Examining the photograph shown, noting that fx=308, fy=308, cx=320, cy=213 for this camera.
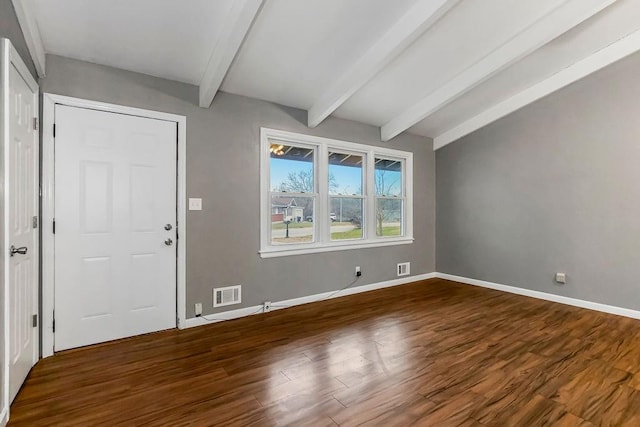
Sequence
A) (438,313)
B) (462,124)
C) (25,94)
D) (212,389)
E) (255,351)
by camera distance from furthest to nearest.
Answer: (462,124) < (438,313) < (255,351) < (25,94) < (212,389)

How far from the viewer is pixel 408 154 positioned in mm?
5113

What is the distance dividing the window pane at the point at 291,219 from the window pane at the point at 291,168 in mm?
142

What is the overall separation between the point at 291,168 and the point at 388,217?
1.93m

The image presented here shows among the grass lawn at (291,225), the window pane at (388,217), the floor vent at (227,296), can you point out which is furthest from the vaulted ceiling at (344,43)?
the floor vent at (227,296)

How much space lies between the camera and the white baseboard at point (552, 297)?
3.53 m

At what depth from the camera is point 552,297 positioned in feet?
13.4

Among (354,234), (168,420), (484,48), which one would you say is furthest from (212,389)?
(484,48)

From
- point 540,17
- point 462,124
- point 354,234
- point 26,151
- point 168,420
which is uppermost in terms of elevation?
point 540,17

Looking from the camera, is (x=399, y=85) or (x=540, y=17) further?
(x=399, y=85)

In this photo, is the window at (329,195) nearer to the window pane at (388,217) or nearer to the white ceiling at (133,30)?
the window pane at (388,217)

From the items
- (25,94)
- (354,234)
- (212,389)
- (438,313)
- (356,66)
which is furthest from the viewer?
(354,234)

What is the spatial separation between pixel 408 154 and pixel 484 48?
2.07 m

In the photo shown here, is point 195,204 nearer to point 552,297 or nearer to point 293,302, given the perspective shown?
point 293,302

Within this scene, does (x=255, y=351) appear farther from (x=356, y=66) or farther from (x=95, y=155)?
(x=356, y=66)
